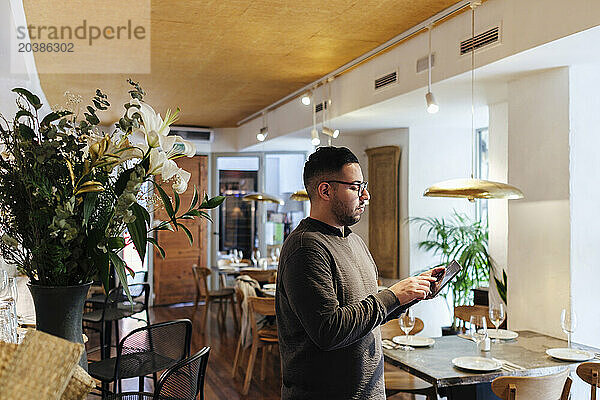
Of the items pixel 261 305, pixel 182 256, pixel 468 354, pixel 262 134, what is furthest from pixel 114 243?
pixel 182 256

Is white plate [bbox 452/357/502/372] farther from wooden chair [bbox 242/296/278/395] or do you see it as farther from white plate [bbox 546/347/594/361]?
wooden chair [bbox 242/296/278/395]

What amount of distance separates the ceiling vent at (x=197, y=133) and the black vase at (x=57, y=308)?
30.2ft

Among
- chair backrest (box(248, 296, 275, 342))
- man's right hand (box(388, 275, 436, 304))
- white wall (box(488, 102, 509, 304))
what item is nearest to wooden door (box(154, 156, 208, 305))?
chair backrest (box(248, 296, 275, 342))

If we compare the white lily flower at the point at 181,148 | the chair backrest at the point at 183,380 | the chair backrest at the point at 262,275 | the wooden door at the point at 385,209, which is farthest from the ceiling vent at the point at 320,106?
the white lily flower at the point at 181,148

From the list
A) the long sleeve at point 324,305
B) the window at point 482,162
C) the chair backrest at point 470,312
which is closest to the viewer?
the long sleeve at point 324,305

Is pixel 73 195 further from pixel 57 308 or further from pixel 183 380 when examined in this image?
pixel 183 380

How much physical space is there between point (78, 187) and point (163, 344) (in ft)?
7.03

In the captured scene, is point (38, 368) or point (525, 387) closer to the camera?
point (38, 368)

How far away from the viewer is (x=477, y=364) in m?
3.28

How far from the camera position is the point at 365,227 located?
8.02 meters

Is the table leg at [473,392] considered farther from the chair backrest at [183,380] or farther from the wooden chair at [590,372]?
the chair backrest at [183,380]

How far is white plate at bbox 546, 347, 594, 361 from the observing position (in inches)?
135

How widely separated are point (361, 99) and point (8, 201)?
4.64 m

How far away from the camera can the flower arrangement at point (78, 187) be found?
1486 mm
